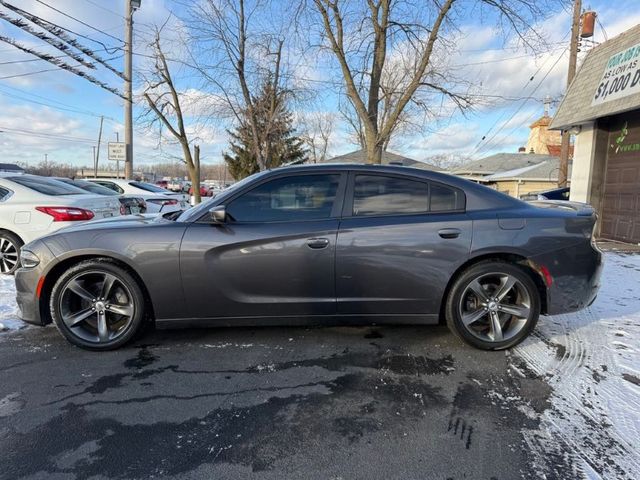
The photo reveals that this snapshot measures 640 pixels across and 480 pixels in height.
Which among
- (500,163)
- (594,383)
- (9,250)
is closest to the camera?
(594,383)

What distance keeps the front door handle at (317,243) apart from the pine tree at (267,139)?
50.0ft

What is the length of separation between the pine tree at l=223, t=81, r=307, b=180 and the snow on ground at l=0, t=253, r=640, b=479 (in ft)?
50.5

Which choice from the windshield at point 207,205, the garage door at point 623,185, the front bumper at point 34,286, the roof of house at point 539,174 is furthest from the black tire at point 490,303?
the roof of house at point 539,174

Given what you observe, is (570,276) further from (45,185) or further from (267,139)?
(267,139)

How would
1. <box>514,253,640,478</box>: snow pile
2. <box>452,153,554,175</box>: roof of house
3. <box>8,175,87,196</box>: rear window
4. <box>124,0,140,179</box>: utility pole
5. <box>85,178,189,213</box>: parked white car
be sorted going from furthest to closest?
1. <box>452,153,554,175</box>: roof of house
2. <box>124,0,140,179</box>: utility pole
3. <box>85,178,189,213</box>: parked white car
4. <box>8,175,87,196</box>: rear window
5. <box>514,253,640,478</box>: snow pile

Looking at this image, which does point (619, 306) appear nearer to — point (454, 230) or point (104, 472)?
point (454, 230)

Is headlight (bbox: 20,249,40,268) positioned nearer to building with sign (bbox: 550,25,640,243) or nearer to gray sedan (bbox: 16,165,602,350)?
gray sedan (bbox: 16,165,602,350)

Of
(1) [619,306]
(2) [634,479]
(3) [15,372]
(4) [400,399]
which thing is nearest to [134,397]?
(3) [15,372]

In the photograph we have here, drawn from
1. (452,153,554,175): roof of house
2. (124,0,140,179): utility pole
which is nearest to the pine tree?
(124,0,140,179): utility pole

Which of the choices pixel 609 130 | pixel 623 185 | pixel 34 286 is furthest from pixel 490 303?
pixel 609 130

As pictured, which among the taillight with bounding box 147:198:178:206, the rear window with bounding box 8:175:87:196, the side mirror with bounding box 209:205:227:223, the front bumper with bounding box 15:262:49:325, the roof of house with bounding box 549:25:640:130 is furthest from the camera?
the taillight with bounding box 147:198:178:206

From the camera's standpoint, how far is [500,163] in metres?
35.2

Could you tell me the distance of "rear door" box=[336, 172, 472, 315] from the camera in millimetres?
3330

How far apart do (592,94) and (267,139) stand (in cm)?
1408
